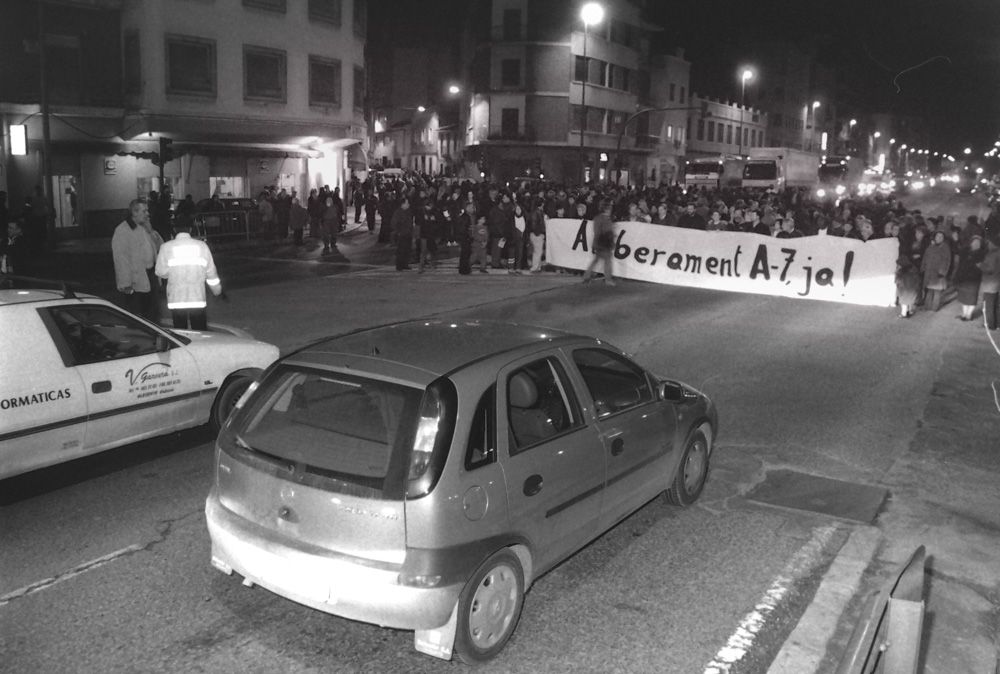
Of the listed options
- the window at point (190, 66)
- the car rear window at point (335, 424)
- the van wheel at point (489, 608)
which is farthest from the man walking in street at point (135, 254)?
the window at point (190, 66)

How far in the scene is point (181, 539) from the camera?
596 cm

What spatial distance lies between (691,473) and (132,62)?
29812mm

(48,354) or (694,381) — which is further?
(694,381)

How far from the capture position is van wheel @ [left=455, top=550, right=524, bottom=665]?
4.42 m

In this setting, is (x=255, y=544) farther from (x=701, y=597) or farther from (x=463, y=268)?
(x=463, y=268)

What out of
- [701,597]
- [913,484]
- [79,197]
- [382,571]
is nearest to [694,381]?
[913,484]

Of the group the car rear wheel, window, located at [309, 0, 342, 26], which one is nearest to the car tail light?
the car rear wheel

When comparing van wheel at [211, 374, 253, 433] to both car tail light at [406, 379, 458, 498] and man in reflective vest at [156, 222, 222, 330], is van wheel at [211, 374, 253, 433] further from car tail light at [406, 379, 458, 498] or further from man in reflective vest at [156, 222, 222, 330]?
car tail light at [406, 379, 458, 498]

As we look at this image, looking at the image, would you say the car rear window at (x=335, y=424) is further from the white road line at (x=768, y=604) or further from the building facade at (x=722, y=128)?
the building facade at (x=722, y=128)

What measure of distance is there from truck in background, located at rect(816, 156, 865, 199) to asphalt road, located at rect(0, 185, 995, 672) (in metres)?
48.6

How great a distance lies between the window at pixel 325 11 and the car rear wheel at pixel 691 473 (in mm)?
34100

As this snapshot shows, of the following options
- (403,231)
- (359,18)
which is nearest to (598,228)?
(403,231)

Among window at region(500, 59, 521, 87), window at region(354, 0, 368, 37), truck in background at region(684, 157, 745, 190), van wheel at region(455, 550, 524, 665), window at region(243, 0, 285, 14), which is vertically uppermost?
window at region(500, 59, 521, 87)

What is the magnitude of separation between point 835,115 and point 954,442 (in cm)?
13303
